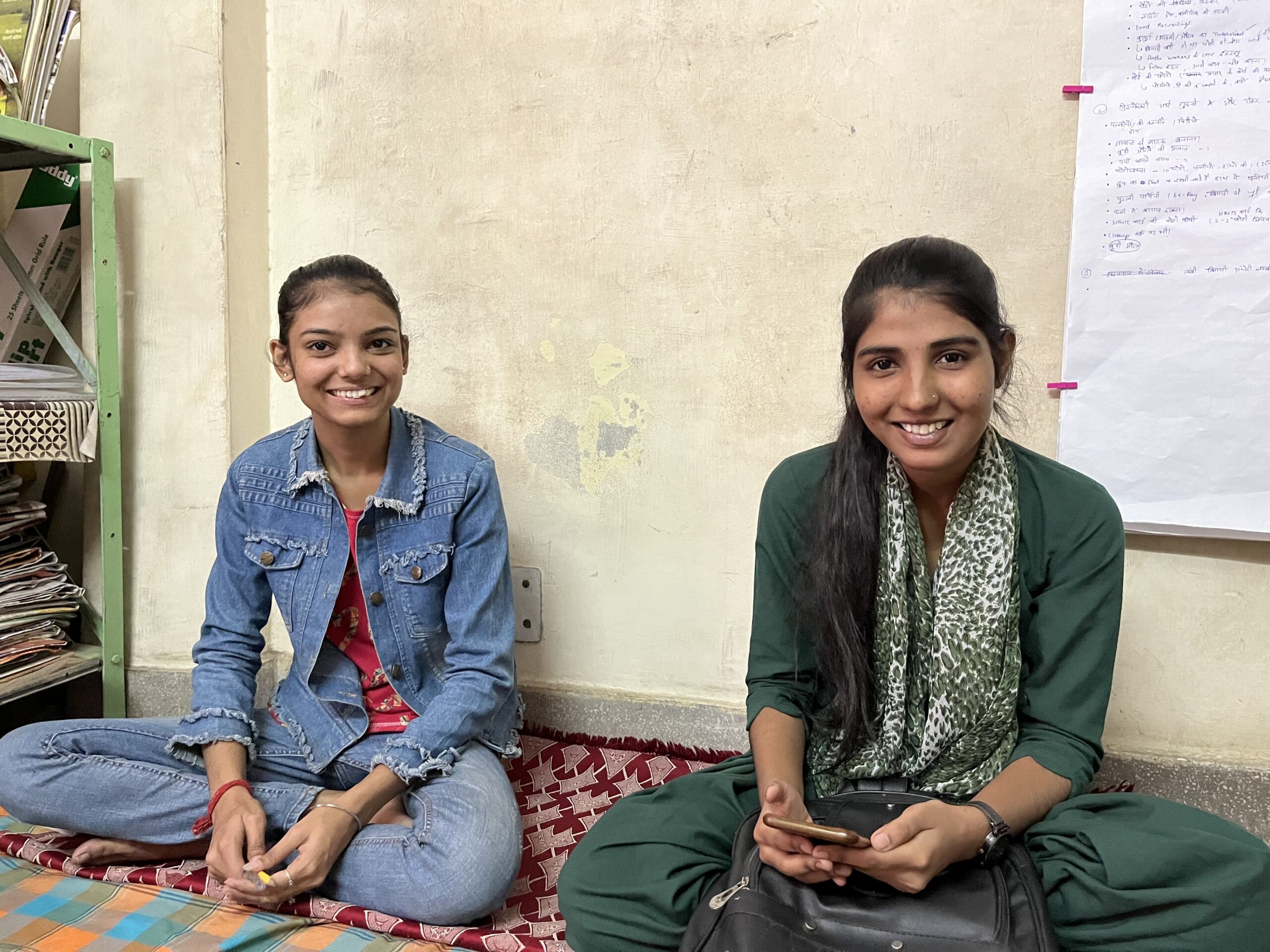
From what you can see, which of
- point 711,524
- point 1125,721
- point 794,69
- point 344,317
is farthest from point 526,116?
point 1125,721

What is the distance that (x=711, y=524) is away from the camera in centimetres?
207

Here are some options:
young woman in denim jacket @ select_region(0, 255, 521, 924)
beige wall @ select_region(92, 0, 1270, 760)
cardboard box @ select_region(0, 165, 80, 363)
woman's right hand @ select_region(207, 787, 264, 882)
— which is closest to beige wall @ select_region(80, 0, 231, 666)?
beige wall @ select_region(92, 0, 1270, 760)

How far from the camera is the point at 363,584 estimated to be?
1734 mm

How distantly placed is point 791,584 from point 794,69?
1.09 meters

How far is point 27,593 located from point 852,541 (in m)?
1.80

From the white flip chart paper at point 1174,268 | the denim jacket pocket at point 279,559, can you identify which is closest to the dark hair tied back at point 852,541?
the white flip chart paper at point 1174,268

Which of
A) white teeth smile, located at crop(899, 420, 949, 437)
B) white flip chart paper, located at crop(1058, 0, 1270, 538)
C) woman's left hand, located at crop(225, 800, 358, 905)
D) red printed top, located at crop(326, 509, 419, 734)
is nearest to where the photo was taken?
white teeth smile, located at crop(899, 420, 949, 437)

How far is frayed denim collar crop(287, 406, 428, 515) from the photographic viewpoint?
1729 mm

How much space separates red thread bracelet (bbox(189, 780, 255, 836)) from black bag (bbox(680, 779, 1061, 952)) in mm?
803

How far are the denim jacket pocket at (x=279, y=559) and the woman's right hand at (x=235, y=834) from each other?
35 cm

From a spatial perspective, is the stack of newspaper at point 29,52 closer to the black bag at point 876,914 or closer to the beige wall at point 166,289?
the beige wall at point 166,289

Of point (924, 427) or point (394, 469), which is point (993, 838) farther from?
point (394, 469)

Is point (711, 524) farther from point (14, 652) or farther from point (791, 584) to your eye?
point (14, 652)

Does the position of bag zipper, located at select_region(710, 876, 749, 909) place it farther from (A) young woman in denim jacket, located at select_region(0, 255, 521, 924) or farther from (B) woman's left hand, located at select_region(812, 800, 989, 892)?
(A) young woman in denim jacket, located at select_region(0, 255, 521, 924)
